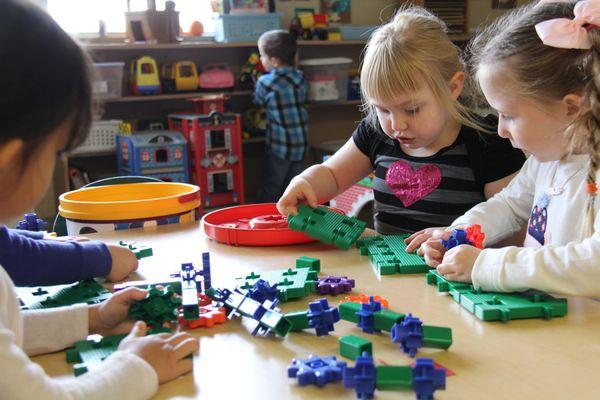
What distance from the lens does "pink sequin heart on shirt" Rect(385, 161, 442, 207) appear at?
154cm

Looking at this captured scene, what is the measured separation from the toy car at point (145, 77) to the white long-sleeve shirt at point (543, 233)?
303 cm

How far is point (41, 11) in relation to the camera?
665 millimetres

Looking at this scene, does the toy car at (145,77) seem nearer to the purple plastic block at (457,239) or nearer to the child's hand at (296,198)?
the child's hand at (296,198)

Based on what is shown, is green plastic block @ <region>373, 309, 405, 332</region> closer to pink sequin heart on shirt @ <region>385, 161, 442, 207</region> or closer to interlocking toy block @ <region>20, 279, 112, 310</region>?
interlocking toy block @ <region>20, 279, 112, 310</region>

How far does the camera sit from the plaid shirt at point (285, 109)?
4078 millimetres

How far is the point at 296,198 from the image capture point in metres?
1.40

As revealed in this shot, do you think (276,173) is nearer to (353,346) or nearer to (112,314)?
(112,314)

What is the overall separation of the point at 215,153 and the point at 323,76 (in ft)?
3.05

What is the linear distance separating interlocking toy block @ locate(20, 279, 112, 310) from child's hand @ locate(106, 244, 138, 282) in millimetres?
37

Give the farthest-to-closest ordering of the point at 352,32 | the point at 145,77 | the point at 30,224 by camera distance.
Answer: the point at 352,32 → the point at 145,77 → the point at 30,224

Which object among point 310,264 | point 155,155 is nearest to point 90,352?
point 310,264

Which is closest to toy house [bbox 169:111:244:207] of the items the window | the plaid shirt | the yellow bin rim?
the plaid shirt

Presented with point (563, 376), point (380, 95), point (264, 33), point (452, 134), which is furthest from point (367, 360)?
point (264, 33)

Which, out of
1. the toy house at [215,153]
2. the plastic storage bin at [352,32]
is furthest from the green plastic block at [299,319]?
the plastic storage bin at [352,32]
